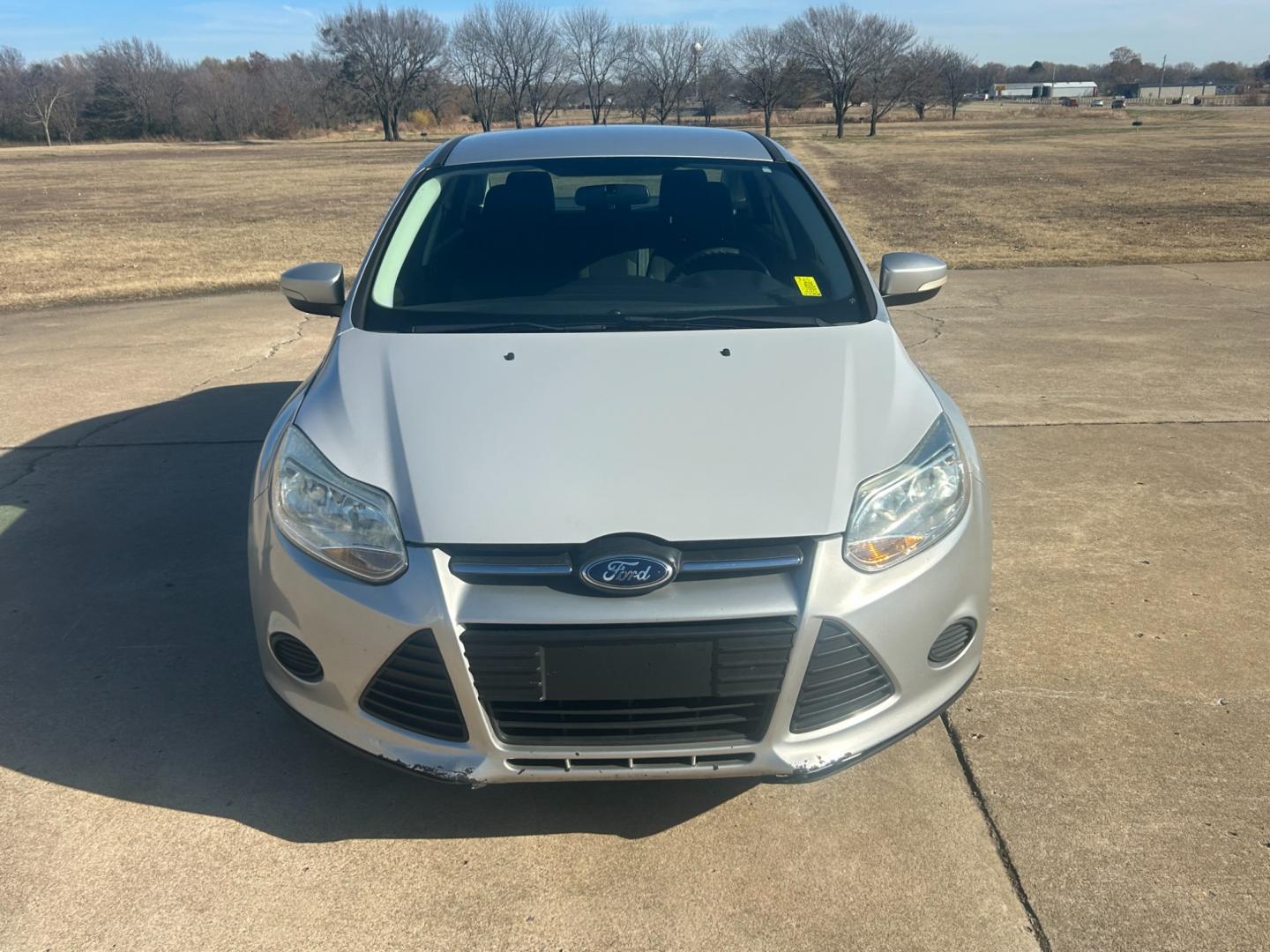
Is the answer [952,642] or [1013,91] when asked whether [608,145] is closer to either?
[952,642]

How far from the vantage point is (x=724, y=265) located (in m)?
3.49

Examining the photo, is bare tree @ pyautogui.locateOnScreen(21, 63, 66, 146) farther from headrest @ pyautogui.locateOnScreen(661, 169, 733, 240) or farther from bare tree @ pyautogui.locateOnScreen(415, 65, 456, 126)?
headrest @ pyautogui.locateOnScreen(661, 169, 733, 240)

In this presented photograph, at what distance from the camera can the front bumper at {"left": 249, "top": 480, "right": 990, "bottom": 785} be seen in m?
2.19

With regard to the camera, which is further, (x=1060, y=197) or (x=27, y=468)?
(x=1060, y=197)

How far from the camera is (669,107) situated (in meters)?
65.2

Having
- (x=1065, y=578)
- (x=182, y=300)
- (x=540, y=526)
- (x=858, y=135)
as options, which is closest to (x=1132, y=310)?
(x=1065, y=578)

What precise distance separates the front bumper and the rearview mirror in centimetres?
151

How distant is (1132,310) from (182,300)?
357 inches

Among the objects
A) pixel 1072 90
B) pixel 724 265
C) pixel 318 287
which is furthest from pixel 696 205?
pixel 1072 90

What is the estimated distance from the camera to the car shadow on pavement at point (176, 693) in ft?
8.73

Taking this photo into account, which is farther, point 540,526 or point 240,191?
point 240,191

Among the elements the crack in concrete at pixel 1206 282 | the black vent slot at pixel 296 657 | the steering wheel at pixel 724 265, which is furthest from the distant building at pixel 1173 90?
the black vent slot at pixel 296 657

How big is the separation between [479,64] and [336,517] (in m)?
79.7

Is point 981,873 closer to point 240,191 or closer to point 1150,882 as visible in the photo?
point 1150,882
